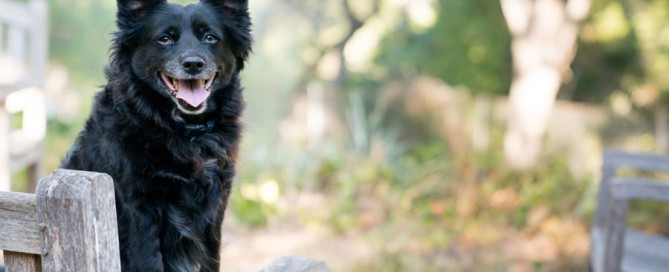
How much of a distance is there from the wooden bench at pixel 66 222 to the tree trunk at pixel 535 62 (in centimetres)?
565

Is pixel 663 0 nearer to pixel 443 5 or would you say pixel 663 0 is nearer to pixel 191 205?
pixel 443 5

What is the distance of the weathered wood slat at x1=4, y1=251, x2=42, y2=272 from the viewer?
125 centimetres

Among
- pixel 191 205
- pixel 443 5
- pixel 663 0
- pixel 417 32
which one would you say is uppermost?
pixel 417 32

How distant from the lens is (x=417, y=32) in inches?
375

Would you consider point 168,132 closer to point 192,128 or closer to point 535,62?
point 192,128

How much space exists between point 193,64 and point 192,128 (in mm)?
233

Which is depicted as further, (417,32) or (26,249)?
(417,32)

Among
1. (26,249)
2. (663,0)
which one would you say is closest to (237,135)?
(26,249)

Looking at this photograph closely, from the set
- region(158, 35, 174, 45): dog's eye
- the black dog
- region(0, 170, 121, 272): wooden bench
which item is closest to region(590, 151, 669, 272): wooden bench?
the black dog

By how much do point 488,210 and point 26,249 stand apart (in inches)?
208

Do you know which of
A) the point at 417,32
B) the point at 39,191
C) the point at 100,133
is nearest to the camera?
the point at 39,191

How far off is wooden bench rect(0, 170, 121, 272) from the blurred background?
316 cm

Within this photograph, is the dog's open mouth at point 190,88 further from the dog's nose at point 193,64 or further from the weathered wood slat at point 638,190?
the weathered wood slat at point 638,190

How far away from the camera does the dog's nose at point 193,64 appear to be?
2.27 metres
